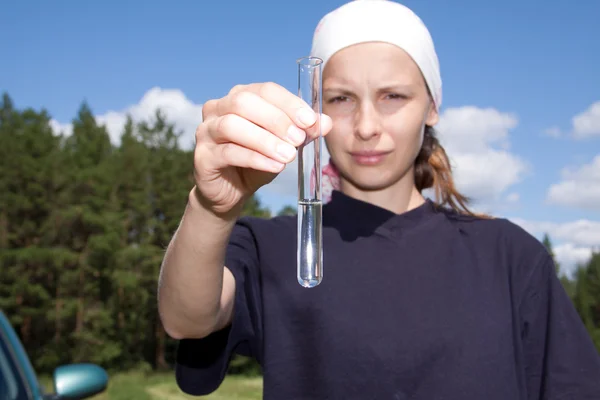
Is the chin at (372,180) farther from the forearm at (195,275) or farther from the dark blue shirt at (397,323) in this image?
the forearm at (195,275)

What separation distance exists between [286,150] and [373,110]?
2.71ft

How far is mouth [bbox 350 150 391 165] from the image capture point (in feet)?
7.23

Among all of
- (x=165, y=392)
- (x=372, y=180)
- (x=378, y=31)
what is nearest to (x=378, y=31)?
(x=378, y=31)

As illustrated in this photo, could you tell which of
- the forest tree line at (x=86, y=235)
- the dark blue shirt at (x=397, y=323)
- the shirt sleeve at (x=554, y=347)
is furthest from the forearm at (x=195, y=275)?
the forest tree line at (x=86, y=235)

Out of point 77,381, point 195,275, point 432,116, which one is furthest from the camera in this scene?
point 77,381

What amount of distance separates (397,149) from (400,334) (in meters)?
0.62

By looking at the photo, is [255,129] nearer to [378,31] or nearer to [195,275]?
[195,275]

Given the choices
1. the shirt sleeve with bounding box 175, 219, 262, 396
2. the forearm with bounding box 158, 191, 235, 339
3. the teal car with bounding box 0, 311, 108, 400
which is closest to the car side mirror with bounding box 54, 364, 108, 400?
the teal car with bounding box 0, 311, 108, 400

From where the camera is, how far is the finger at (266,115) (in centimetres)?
135

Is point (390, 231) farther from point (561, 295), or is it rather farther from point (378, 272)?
point (561, 295)

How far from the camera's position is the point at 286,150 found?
1.36 m

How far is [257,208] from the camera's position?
139 ft

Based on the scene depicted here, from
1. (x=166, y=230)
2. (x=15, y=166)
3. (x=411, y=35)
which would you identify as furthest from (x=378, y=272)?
(x=166, y=230)

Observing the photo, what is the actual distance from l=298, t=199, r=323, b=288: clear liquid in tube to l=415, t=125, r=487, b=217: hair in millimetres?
1337
